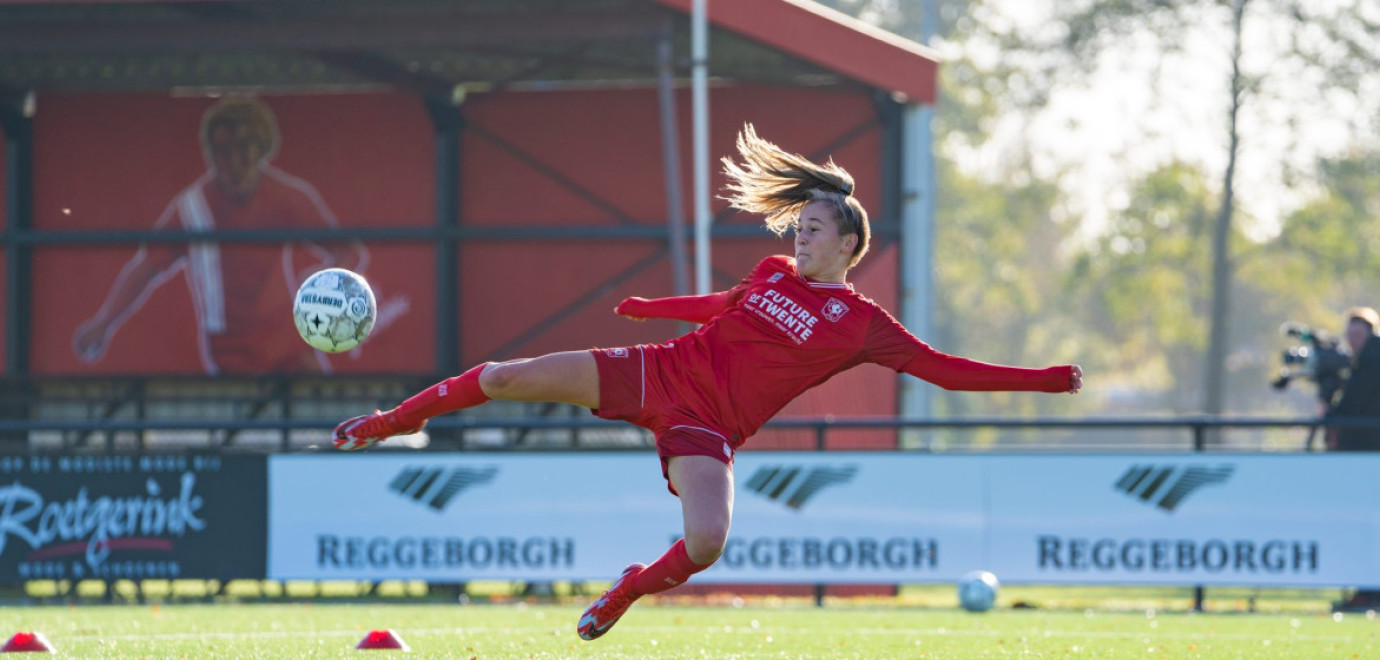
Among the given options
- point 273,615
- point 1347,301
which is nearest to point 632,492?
point 273,615

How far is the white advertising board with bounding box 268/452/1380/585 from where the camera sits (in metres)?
13.3

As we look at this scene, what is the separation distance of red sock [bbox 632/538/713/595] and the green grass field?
51.2 inches

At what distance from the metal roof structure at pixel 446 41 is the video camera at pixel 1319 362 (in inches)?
178

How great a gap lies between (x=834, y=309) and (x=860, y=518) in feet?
19.4

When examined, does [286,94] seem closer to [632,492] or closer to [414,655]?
[632,492]

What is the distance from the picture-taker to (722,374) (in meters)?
7.89

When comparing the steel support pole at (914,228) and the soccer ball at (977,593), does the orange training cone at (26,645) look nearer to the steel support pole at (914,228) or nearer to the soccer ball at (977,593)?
the soccer ball at (977,593)

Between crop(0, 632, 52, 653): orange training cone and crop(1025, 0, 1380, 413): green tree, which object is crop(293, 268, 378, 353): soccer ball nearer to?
crop(0, 632, 52, 653): orange training cone

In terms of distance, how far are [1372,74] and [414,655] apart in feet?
76.8

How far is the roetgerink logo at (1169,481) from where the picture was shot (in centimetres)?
1337

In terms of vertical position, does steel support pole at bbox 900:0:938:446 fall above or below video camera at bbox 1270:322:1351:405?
above

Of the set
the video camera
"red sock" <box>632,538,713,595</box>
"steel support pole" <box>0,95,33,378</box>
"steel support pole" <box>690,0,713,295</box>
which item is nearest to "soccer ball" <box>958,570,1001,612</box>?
the video camera

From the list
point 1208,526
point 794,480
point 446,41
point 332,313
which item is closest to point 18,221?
point 446,41

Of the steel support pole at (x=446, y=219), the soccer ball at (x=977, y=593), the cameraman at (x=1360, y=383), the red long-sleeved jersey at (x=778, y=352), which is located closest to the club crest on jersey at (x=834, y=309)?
the red long-sleeved jersey at (x=778, y=352)
